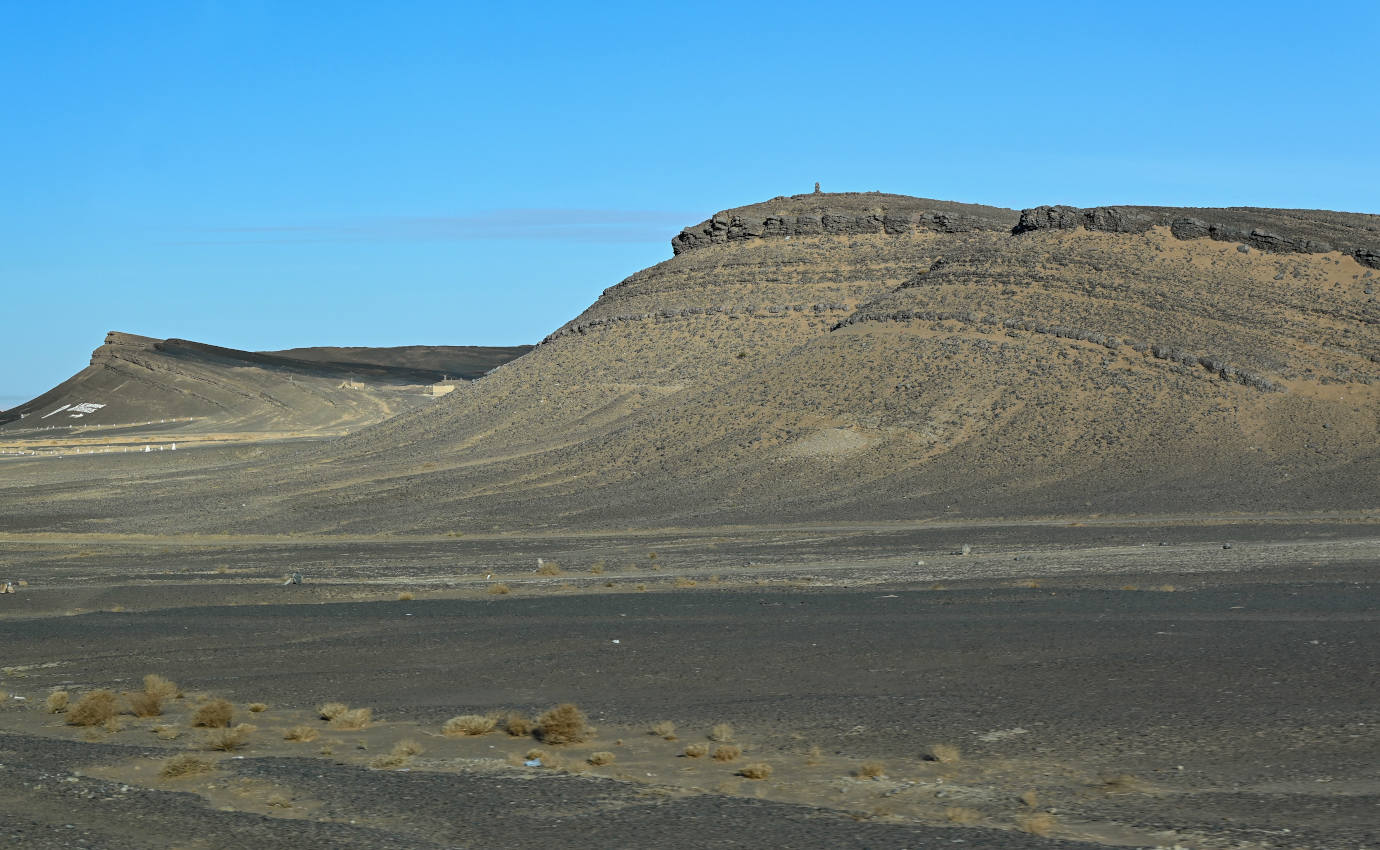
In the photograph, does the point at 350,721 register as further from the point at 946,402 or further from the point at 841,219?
the point at 841,219

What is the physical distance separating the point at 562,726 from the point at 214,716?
3713 millimetres

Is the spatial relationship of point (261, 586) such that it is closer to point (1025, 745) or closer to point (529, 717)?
point (529, 717)

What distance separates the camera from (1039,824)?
1115 centimetres

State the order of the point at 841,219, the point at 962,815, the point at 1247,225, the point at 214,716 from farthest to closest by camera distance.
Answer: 1. the point at 841,219
2. the point at 1247,225
3. the point at 214,716
4. the point at 962,815

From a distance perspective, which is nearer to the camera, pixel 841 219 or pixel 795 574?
pixel 795 574

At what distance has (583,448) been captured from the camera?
58.2m

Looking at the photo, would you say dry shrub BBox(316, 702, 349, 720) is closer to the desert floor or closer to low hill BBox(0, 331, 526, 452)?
the desert floor

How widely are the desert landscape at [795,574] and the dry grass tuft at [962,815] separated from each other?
0.15 feet

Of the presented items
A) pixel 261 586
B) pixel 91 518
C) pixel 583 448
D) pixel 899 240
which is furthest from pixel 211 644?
pixel 899 240

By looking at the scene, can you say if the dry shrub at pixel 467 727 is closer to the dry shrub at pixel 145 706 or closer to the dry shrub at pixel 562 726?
the dry shrub at pixel 562 726

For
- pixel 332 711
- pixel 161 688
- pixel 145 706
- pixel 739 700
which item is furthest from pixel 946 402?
pixel 145 706

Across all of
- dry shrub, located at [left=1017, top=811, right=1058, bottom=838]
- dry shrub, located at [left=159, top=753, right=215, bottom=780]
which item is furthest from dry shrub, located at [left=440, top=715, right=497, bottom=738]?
dry shrub, located at [left=1017, top=811, right=1058, bottom=838]

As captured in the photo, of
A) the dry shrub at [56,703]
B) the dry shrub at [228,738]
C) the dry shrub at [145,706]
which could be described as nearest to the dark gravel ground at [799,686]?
the dry shrub at [228,738]

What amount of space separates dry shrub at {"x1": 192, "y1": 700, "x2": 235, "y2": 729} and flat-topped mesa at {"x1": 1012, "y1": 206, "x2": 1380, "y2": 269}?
5306 centimetres
